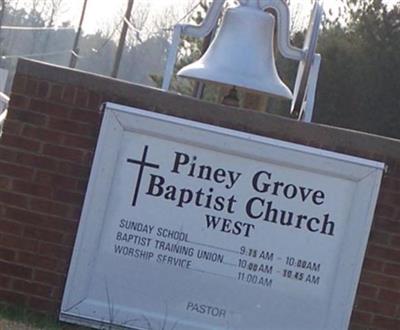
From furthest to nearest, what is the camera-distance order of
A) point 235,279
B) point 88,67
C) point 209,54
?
1. point 88,67
2. point 209,54
3. point 235,279

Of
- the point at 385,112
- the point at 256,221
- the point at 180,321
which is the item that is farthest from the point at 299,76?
the point at 385,112

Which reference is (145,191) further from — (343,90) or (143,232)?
(343,90)

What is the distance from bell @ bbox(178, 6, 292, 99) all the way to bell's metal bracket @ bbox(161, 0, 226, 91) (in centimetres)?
8

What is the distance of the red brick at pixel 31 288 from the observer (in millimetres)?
7371

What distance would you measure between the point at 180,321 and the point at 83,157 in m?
1.22

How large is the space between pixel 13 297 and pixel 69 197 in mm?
755

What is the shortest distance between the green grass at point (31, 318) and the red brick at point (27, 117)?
3.95ft

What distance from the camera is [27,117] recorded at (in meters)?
7.35

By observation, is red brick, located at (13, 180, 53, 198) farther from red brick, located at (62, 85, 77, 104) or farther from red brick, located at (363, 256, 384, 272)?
red brick, located at (363, 256, 384, 272)

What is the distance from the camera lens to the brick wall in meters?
7.24

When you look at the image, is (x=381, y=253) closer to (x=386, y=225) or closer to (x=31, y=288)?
(x=386, y=225)

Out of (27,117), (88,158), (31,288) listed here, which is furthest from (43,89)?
(31,288)

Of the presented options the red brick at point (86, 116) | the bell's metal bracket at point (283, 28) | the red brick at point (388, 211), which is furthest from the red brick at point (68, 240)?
the bell's metal bracket at point (283, 28)

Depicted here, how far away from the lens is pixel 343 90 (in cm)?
3484
